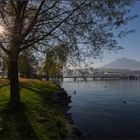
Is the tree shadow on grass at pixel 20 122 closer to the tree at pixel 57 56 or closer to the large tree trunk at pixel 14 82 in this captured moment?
the large tree trunk at pixel 14 82

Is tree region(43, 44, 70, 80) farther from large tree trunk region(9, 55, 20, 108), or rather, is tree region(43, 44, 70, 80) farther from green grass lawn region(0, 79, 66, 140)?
green grass lawn region(0, 79, 66, 140)

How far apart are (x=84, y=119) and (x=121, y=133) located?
838 cm

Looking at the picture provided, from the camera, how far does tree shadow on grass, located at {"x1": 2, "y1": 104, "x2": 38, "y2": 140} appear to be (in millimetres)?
18719

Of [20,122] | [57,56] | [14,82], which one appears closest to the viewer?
[20,122]

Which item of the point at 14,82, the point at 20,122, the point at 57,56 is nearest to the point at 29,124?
the point at 20,122

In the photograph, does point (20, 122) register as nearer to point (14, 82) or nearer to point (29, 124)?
point (29, 124)

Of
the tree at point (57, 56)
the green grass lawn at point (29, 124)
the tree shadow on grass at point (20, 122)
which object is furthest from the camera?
the tree at point (57, 56)

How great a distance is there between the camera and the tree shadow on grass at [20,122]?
1872 cm

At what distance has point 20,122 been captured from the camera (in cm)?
2180

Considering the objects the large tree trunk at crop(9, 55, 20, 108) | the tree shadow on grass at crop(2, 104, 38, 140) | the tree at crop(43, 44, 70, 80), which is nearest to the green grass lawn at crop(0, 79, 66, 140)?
the tree shadow on grass at crop(2, 104, 38, 140)

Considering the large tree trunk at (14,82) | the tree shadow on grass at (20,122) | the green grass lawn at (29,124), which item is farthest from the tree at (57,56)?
the tree shadow on grass at (20,122)

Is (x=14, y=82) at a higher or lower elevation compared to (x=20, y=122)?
higher

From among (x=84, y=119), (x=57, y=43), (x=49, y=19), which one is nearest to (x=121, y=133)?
(x=84, y=119)

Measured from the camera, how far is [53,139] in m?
19.1
